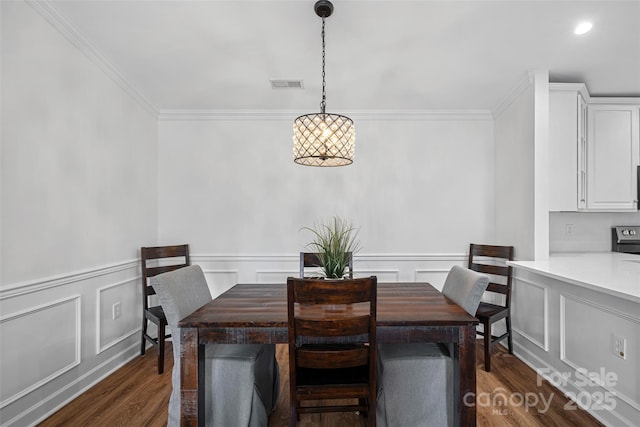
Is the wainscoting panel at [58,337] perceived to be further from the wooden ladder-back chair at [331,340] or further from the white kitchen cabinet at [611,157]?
the white kitchen cabinet at [611,157]

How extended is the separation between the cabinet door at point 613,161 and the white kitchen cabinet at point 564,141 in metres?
0.33

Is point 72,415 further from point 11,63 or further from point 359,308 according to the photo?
point 11,63

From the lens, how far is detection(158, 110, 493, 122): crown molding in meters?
3.54

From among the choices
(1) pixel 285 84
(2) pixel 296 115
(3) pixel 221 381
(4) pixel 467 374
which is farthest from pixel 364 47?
(3) pixel 221 381

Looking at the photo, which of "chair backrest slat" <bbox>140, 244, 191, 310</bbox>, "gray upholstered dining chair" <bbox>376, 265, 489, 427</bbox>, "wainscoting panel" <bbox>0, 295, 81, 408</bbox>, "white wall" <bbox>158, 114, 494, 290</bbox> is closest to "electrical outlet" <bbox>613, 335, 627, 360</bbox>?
"gray upholstered dining chair" <bbox>376, 265, 489, 427</bbox>

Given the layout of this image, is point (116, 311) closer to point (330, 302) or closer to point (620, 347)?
point (330, 302)

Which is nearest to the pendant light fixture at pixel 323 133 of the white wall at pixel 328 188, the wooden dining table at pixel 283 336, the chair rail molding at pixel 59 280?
the wooden dining table at pixel 283 336

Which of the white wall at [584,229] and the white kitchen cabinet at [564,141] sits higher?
the white kitchen cabinet at [564,141]

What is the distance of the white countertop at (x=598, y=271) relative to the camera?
168 cm

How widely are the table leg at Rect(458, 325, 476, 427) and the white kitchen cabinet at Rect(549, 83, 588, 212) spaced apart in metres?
1.90

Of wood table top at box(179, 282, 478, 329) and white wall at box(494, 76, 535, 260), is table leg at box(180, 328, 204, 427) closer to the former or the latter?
wood table top at box(179, 282, 478, 329)

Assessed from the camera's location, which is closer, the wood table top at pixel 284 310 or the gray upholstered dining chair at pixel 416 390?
the wood table top at pixel 284 310

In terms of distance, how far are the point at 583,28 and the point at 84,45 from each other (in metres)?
3.44

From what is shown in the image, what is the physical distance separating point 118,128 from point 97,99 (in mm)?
327
